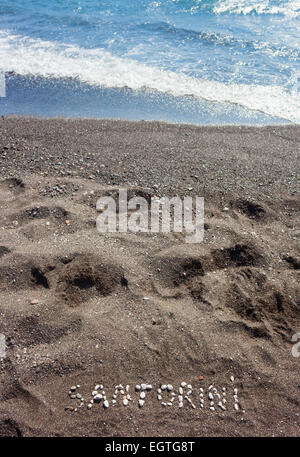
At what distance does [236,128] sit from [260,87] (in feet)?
7.98

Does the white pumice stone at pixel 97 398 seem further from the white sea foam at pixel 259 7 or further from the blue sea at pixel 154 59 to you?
the white sea foam at pixel 259 7

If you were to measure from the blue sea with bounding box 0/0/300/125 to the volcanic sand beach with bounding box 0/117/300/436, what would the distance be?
2.59 m

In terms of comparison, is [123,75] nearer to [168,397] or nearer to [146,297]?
[146,297]

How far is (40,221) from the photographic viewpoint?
4016mm

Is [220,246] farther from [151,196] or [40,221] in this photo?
[40,221]

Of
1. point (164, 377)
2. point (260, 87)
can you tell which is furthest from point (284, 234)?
point (260, 87)

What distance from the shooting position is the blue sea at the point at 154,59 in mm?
7195

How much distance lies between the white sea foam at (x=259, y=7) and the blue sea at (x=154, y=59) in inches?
1.5
